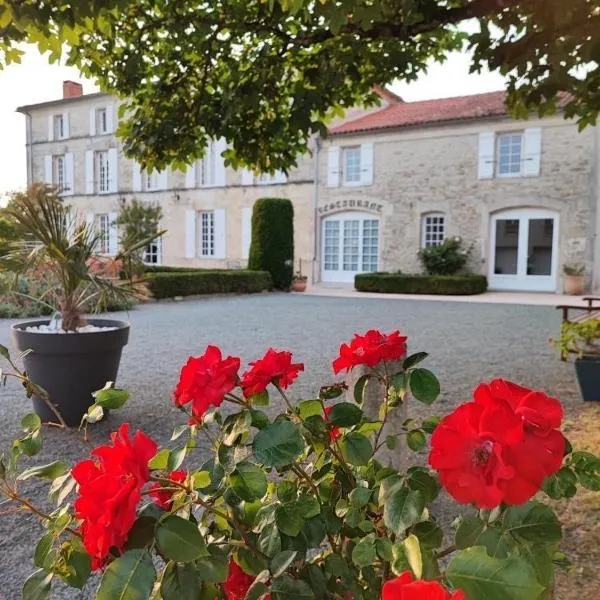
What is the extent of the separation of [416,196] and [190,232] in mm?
8825

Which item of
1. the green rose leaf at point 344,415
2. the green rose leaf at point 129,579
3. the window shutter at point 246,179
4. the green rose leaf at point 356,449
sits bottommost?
the green rose leaf at point 129,579

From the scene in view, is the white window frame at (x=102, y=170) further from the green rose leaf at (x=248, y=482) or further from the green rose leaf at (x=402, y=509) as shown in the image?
the green rose leaf at (x=402, y=509)

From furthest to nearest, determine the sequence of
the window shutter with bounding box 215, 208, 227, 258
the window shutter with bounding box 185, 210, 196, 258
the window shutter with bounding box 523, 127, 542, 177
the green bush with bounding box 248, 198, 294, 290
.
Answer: the window shutter with bounding box 185, 210, 196, 258 < the window shutter with bounding box 215, 208, 227, 258 < the green bush with bounding box 248, 198, 294, 290 < the window shutter with bounding box 523, 127, 542, 177

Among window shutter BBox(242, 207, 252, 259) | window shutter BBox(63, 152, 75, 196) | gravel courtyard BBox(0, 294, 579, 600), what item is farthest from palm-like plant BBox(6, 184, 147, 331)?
window shutter BBox(63, 152, 75, 196)

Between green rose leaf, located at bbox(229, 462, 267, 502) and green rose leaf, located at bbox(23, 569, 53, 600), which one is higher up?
green rose leaf, located at bbox(229, 462, 267, 502)

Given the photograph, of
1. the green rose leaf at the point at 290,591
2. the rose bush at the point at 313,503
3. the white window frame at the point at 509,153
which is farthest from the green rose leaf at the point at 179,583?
the white window frame at the point at 509,153

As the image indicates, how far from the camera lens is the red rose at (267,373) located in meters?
1.13

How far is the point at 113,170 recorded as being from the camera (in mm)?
24078

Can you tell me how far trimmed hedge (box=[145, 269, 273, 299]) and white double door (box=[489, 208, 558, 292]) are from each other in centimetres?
660

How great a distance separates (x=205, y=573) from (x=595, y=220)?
16.7m

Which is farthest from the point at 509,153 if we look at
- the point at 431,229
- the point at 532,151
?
the point at 431,229

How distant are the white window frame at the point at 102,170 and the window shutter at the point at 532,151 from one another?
16470mm

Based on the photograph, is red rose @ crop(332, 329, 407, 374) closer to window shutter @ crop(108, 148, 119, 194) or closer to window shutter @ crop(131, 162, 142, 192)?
window shutter @ crop(131, 162, 142, 192)

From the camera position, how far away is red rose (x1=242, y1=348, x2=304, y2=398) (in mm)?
1132
